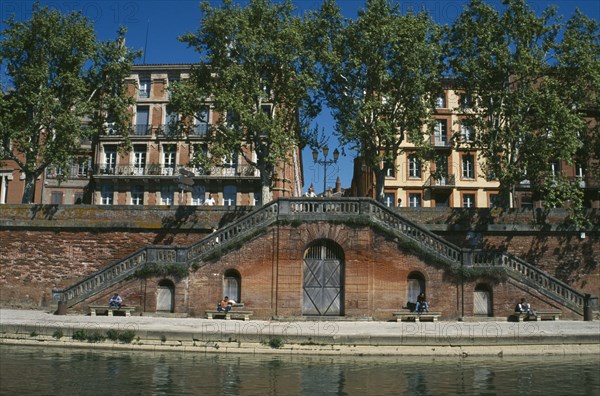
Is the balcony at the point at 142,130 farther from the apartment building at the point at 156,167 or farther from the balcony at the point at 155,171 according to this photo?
the balcony at the point at 155,171

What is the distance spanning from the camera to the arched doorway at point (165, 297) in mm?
26656

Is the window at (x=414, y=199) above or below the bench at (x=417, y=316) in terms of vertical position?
above

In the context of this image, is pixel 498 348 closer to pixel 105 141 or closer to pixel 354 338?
pixel 354 338

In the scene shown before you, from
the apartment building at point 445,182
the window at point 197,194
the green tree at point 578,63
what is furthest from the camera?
Answer: the apartment building at point 445,182

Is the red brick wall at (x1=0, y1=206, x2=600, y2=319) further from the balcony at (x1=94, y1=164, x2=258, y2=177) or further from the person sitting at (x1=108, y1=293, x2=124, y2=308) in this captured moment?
the balcony at (x1=94, y1=164, x2=258, y2=177)

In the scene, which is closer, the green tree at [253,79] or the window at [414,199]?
the green tree at [253,79]

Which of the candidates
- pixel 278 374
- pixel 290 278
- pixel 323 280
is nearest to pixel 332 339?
pixel 278 374

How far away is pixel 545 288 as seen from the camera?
85.1ft

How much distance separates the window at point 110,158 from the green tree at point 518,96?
30009mm

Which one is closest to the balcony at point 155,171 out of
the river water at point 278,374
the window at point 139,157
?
the window at point 139,157

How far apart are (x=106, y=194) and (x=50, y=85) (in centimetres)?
1896

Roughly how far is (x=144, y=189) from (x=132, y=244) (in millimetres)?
20112

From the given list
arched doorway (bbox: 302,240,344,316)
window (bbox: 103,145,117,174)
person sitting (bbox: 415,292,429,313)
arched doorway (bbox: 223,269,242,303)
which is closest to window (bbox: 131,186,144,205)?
→ window (bbox: 103,145,117,174)

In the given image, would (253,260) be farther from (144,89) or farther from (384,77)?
(144,89)
